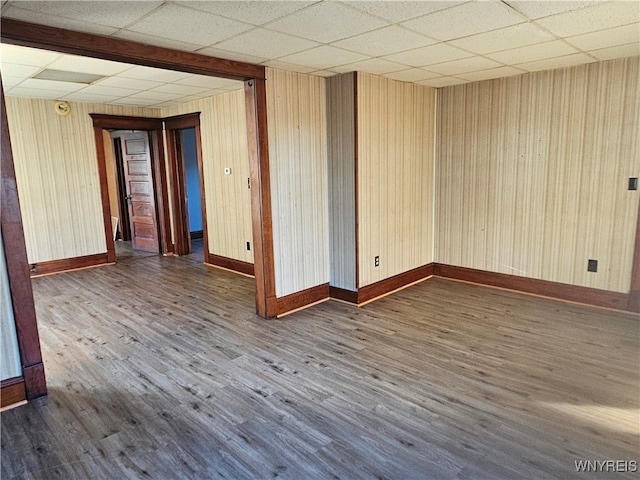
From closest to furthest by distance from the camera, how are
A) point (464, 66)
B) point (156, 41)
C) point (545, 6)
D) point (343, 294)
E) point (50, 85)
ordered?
point (545, 6) → point (156, 41) → point (464, 66) → point (343, 294) → point (50, 85)

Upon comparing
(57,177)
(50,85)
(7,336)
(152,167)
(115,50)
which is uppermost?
(50,85)

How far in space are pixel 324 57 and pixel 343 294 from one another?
2.37 metres

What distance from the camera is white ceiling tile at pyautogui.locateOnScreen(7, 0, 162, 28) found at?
224 centimetres

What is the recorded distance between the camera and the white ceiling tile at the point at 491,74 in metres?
4.15

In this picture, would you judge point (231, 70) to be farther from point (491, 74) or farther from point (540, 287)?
point (540, 287)

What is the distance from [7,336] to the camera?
2.59 meters

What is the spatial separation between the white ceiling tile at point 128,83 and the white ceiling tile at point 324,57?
1.94 metres

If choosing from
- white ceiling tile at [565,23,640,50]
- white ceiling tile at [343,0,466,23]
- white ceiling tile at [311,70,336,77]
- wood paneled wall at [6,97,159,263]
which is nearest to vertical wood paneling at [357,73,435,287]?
white ceiling tile at [311,70,336,77]

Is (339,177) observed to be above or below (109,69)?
below

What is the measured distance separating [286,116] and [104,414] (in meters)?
2.91

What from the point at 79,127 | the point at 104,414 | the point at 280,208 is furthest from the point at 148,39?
the point at 79,127

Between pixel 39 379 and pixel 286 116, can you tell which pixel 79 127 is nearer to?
pixel 286 116

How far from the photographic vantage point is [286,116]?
407 centimetres

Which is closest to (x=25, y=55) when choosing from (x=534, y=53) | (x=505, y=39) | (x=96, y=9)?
(x=96, y=9)
